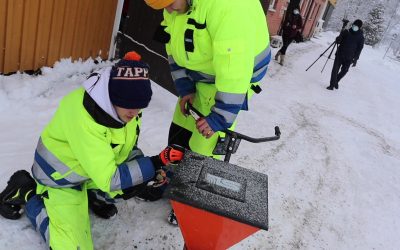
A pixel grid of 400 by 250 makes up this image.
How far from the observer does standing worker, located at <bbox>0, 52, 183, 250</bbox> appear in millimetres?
1914

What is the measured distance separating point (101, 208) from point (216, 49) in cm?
147

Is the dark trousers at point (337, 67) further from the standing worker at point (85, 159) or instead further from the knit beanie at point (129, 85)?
the knit beanie at point (129, 85)

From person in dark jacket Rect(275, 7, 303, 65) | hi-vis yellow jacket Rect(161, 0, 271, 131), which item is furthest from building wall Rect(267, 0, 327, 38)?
hi-vis yellow jacket Rect(161, 0, 271, 131)

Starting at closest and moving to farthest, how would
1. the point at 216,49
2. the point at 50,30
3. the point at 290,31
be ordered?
the point at 216,49, the point at 50,30, the point at 290,31

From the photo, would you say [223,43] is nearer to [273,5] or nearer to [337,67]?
[337,67]

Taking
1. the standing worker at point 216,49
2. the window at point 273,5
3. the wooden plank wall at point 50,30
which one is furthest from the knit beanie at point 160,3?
the window at point 273,5

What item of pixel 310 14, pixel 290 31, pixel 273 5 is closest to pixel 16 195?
pixel 290 31

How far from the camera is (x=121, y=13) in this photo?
4.95 meters

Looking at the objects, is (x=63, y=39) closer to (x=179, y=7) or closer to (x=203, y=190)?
(x=179, y=7)

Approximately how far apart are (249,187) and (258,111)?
418 cm

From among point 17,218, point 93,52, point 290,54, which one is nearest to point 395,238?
point 17,218

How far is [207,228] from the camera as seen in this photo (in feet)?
5.93

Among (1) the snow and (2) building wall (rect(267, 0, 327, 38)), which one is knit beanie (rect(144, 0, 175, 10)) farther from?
(2) building wall (rect(267, 0, 327, 38))

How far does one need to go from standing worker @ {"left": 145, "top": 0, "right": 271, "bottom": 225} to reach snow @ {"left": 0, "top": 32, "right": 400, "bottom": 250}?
883mm
